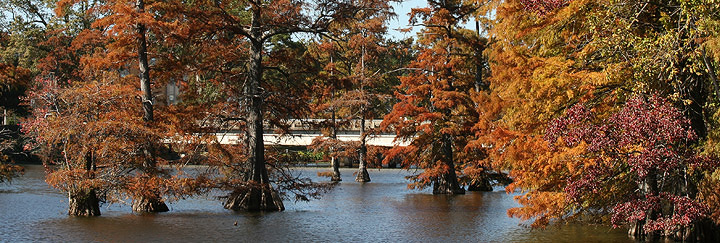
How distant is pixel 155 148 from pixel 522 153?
1278 cm

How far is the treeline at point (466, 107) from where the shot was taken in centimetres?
1711

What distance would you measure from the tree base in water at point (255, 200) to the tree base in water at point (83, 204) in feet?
17.3

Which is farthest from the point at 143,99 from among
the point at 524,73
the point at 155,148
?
the point at 524,73

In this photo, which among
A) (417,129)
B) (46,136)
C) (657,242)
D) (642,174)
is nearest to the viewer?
(642,174)

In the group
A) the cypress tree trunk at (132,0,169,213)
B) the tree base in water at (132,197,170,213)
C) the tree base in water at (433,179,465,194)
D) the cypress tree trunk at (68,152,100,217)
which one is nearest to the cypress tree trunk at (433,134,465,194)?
the tree base in water at (433,179,465,194)

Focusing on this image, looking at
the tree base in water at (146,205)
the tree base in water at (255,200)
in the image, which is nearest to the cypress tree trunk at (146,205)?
the tree base in water at (146,205)

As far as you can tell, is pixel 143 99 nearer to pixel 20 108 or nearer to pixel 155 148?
pixel 155 148

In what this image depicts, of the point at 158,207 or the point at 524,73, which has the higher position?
the point at 524,73

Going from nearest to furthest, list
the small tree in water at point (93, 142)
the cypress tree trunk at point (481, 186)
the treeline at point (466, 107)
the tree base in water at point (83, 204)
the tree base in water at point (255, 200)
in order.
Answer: the treeline at point (466, 107), the small tree in water at point (93, 142), the tree base in water at point (83, 204), the tree base in water at point (255, 200), the cypress tree trunk at point (481, 186)

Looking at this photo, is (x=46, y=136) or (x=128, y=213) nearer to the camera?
(x=46, y=136)

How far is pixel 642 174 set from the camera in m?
16.3

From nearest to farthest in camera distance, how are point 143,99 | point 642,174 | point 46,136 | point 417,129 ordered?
point 642,174
point 46,136
point 143,99
point 417,129

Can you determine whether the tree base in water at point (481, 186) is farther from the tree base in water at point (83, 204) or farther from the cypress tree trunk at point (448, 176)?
the tree base in water at point (83, 204)

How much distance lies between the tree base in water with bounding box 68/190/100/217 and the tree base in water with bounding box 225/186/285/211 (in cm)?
527
